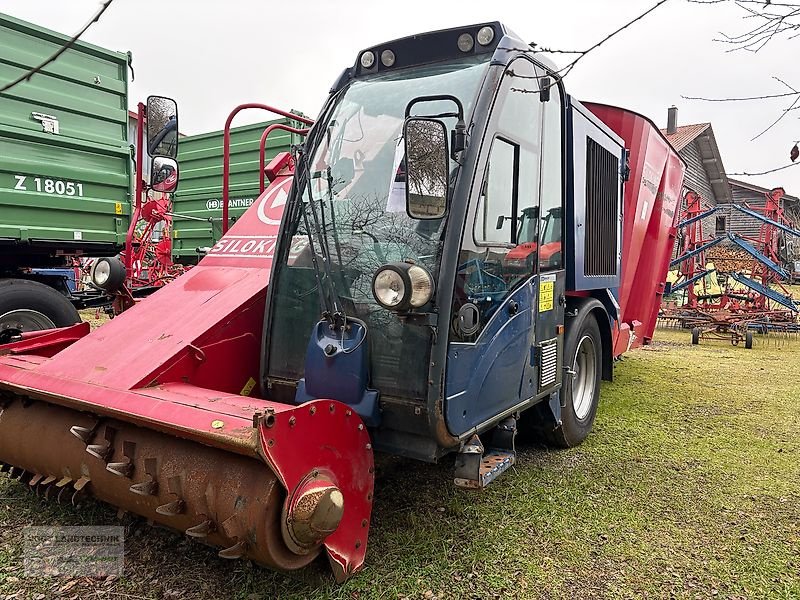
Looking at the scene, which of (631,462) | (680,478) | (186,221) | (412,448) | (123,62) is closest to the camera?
(412,448)

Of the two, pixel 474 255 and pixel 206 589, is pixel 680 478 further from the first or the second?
pixel 206 589

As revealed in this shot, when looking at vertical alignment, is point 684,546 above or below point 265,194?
below

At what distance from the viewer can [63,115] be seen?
505 centimetres

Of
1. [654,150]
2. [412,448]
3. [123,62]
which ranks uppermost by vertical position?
[123,62]

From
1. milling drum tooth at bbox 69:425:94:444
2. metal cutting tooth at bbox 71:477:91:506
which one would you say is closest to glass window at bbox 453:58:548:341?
milling drum tooth at bbox 69:425:94:444

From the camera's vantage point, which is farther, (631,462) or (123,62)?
(123,62)

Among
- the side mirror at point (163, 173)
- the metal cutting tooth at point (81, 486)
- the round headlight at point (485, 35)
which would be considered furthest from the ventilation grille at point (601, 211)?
the metal cutting tooth at point (81, 486)

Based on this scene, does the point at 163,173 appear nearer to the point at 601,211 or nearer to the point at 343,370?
the point at 343,370

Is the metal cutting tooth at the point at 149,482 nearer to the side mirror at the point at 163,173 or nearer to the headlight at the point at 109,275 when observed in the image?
the headlight at the point at 109,275

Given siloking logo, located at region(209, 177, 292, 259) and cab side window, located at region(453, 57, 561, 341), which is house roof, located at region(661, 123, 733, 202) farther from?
siloking logo, located at region(209, 177, 292, 259)

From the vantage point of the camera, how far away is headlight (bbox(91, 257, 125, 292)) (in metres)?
3.41

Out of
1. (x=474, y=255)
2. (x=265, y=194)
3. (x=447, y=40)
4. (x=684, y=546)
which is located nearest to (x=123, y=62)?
(x=265, y=194)

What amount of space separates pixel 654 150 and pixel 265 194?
3.86m

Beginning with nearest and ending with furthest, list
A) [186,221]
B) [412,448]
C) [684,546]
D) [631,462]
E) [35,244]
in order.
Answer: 1. [412,448]
2. [684,546]
3. [631,462]
4. [35,244]
5. [186,221]
